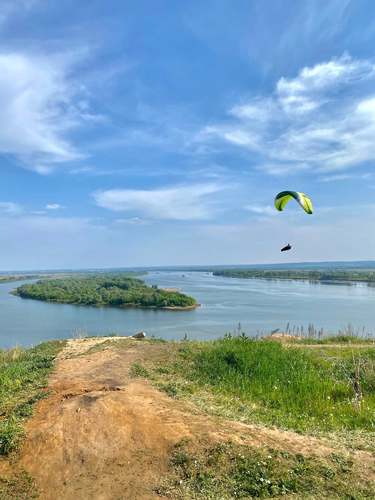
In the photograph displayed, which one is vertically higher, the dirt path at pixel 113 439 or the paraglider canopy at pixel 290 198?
the paraglider canopy at pixel 290 198

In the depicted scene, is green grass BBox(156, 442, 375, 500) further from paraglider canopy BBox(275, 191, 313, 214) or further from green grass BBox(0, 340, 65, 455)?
paraglider canopy BBox(275, 191, 313, 214)

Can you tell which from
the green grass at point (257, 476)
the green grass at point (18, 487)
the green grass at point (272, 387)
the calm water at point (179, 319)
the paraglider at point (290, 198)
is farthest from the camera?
the calm water at point (179, 319)

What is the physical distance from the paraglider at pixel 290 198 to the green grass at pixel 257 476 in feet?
14.5

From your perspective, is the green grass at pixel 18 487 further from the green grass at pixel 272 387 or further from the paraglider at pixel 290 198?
the paraglider at pixel 290 198

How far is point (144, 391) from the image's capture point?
5398 mm

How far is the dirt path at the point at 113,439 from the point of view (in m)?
3.23

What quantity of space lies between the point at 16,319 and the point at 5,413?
95.6 feet

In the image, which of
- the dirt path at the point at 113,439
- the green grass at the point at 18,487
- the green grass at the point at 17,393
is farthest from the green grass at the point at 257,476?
the green grass at the point at 17,393

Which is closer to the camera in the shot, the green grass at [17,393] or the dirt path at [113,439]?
the dirt path at [113,439]

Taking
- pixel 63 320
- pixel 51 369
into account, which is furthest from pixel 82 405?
pixel 63 320

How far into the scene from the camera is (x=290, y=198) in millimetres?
7582

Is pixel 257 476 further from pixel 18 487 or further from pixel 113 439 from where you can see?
pixel 18 487

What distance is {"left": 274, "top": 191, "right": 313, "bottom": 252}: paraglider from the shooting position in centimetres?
660

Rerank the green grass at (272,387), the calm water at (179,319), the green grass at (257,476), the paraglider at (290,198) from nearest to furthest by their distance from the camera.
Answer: the green grass at (257,476)
the green grass at (272,387)
the paraglider at (290,198)
the calm water at (179,319)
